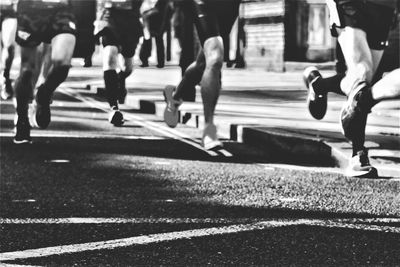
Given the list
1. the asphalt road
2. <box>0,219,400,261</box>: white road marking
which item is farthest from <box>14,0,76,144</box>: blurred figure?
<box>0,219,400,261</box>: white road marking

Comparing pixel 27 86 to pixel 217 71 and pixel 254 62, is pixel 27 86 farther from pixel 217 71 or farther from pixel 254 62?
pixel 254 62

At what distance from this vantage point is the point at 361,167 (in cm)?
721

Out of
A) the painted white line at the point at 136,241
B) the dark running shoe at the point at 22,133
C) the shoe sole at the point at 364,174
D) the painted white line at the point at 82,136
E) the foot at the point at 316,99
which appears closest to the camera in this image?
the painted white line at the point at 136,241

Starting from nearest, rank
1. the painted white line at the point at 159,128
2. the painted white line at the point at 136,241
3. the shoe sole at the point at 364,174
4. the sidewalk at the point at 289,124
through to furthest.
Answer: the painted white line at the point at 136,241 → the shoe sole at the point at 364,174 → the sidewalk at the point at 289,124 → the painted white line at the point at 159,128

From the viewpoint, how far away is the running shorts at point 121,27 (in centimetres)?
1071

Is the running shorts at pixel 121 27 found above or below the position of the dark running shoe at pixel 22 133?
above

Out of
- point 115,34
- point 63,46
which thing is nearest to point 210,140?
point 63,46

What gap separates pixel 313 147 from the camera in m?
8.77

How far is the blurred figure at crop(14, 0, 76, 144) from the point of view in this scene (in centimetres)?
914

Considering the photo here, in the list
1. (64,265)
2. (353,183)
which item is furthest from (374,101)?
(64,265)

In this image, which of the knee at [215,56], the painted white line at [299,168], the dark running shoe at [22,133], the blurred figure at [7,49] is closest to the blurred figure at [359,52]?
the painted white line at [299,168]

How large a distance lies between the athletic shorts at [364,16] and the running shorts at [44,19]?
272 centimetres

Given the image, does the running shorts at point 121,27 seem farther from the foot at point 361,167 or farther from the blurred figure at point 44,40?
the foot at point 361,167

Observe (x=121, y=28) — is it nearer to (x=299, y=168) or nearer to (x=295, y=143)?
(x=295, y=143)
